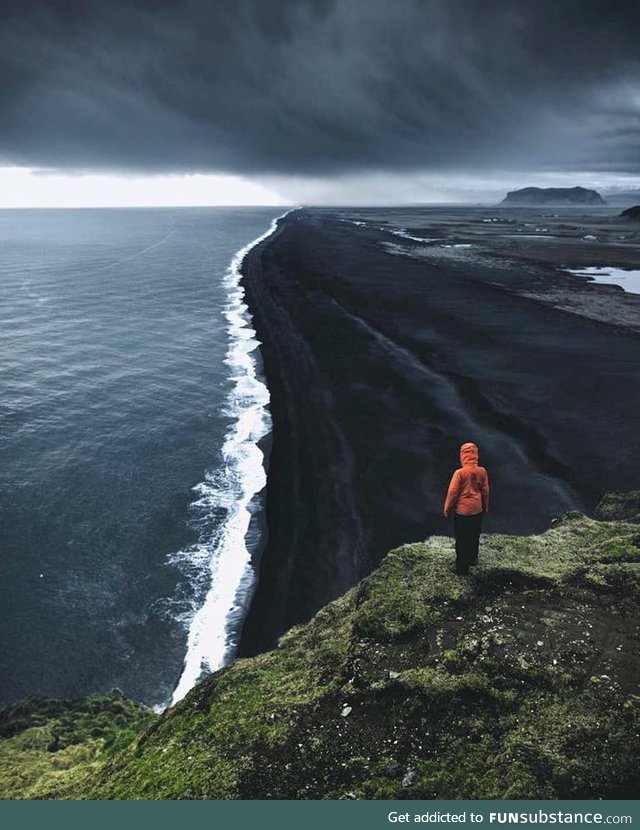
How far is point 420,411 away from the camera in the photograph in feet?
97.6

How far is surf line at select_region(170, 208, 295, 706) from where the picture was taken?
1514 centimetres

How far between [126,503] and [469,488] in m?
16.6

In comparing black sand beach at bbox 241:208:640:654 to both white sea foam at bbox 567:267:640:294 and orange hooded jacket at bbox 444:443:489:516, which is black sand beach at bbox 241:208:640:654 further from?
orange hooded jacket at bbox 444:443:489:516

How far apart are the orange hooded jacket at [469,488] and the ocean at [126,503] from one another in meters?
8.55

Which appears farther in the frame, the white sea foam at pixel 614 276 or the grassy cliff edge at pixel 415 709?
the white sea foam at pixel 614 276

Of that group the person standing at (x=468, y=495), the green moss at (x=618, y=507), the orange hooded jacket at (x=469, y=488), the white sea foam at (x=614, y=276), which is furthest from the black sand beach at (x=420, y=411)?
the orange hooded jacket at (x=469, y=488)

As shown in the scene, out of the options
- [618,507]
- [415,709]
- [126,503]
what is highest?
[415,709]

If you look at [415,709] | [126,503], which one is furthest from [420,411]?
[415,709]

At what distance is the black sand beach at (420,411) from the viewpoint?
19359 mm

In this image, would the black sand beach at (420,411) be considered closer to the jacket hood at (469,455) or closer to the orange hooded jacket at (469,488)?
the orange hooded jacket at (469,488)

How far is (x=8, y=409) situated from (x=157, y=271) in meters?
64.8

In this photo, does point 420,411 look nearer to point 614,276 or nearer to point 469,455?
point 469,455

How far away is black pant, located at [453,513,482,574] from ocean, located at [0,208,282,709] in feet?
25.5

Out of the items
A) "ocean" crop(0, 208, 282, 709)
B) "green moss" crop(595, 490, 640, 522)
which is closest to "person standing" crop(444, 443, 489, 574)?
"green moss" crop(595, 490, 640, 522)
